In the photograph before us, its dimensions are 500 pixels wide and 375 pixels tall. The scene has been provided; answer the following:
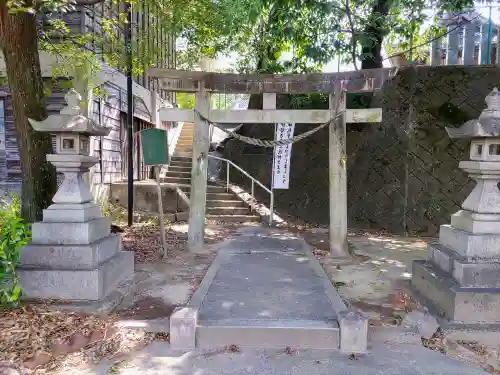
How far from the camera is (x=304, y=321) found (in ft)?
13.4

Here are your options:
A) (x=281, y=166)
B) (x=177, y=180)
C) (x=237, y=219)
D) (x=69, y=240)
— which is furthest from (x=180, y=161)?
(x=69, y=240)

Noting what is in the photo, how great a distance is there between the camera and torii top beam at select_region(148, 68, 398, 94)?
7133 millimetres

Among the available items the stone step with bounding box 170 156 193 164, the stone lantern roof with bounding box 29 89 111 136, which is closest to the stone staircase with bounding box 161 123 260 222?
the stone step with bounding box 170 156 193 164

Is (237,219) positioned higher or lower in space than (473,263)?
lower

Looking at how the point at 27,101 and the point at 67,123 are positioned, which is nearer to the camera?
the point at 67,123

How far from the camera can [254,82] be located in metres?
7.28

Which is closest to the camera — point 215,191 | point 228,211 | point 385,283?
point 385,283

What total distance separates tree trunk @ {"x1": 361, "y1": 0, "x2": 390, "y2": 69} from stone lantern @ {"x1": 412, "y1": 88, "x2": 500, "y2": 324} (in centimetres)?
546

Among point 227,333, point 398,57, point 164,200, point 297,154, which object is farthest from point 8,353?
point 398,57

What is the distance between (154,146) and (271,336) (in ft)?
14.2

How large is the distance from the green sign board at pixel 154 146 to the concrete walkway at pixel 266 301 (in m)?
2.14

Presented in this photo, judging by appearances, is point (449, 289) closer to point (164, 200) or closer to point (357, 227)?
point (357, 227)

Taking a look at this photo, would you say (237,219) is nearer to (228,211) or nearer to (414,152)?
(228,211)

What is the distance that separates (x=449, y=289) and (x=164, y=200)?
8405 mm
